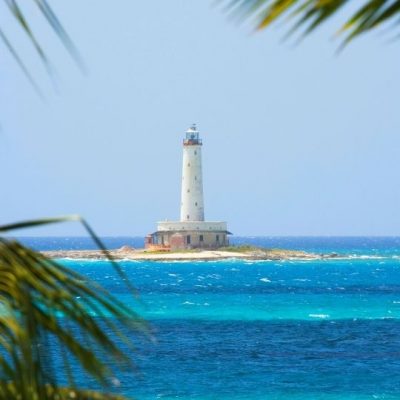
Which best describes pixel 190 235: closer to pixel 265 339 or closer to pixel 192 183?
pixel 192 183

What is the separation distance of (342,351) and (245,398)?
10566 mm

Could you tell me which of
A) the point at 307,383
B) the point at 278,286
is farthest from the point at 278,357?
the point at 278,286

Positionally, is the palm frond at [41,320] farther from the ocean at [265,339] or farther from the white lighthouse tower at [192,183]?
the white lighthouse tower at [192,183]

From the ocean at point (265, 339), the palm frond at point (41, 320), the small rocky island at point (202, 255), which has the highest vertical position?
the small rocky island at point (202, 255)

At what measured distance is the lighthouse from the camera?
9056cm

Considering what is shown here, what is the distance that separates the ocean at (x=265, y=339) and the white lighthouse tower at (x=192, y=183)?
5938mm

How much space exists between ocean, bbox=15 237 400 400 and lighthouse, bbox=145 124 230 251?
555 cm

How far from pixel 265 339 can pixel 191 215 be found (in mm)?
50435

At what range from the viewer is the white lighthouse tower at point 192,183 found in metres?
90.4

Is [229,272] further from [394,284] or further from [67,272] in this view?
[67,272]

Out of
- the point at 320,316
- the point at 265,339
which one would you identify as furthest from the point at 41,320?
the point at 320,316

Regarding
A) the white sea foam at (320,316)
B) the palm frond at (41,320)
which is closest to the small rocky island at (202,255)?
the white sea foam at (320,316)

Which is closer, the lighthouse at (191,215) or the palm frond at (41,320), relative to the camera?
the palm frond at (41,320)

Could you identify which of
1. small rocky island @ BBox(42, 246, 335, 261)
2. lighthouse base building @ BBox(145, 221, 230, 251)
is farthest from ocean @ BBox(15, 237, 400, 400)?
small rocky island @ BBox(42, 246, 335, 261)
